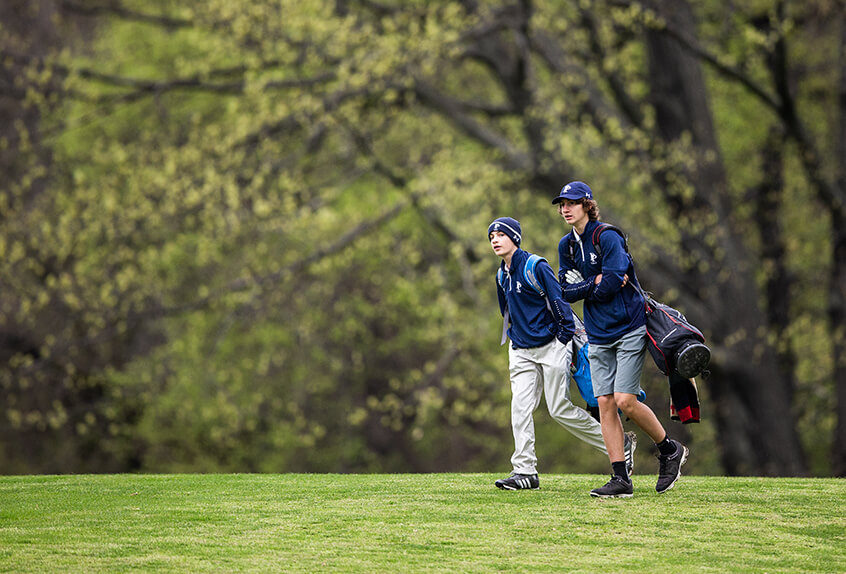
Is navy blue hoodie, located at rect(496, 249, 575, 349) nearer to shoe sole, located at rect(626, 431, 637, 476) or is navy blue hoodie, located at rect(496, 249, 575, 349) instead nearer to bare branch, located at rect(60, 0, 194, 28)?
shoe sole, located at rect(626, 431, 637, 476)

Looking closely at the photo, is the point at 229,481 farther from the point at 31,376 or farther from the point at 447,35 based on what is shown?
the point at 31,376

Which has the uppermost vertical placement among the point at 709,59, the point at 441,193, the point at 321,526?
the point at 709,59

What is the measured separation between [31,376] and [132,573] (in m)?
13.8

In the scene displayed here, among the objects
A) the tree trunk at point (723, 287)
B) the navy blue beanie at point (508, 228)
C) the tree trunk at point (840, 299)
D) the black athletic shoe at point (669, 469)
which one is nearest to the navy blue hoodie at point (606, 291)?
the navy blue beanie at point (508, 228)

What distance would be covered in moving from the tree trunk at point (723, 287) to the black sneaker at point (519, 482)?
26.4 ft

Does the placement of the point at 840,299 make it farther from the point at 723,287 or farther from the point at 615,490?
the point at 615,490

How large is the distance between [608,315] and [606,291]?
0.72ft

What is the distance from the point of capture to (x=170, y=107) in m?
19.5

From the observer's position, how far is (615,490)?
286 inches

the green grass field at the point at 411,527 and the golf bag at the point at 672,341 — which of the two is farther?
the golf bag at the point at 672,341

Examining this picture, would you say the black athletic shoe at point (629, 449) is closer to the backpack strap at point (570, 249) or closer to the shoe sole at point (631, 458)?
the shoe sole at point (631, 458)

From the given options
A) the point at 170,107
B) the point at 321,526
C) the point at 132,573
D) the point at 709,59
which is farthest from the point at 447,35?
the point at 132,573

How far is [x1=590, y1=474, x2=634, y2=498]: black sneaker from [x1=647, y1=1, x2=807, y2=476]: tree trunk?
8283 mm

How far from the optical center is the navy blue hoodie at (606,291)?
22.7 ft
